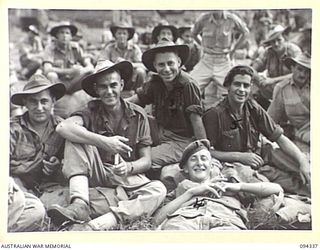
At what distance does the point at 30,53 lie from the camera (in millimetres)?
1290

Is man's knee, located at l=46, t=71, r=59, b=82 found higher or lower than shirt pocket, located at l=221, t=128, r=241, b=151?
higher

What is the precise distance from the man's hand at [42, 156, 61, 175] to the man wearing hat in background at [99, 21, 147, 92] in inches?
9.3

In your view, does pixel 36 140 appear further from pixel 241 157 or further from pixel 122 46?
pixel 241 157

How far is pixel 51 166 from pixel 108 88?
0.22m

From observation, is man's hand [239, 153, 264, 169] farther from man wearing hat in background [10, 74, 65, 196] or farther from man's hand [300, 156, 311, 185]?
man wearing hat in background [10, 74, 65, 196]

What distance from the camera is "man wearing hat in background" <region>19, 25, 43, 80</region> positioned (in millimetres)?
1287

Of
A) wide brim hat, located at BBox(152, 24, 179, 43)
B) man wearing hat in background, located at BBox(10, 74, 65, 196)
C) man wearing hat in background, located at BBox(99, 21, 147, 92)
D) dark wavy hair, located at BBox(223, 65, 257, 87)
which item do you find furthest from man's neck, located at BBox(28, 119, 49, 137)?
dark wavy hair, located at BBox(223, 65, 257, 87)

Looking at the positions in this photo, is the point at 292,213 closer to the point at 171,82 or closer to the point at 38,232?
the point at 171,82

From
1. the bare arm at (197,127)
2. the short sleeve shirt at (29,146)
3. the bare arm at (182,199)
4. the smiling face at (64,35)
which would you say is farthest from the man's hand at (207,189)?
the smiling face at (64,35)

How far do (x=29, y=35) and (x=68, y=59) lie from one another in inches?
4.2

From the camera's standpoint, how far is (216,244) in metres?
1.25

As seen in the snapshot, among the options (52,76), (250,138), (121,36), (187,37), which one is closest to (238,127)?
(250,138)

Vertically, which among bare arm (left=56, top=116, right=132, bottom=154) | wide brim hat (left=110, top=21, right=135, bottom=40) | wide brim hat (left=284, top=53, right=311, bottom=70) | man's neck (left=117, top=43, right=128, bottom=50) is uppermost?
wide brim hat (left=110, top=21, right=135, bottom=40)

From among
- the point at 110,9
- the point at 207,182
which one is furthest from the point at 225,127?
the point at 110,9
